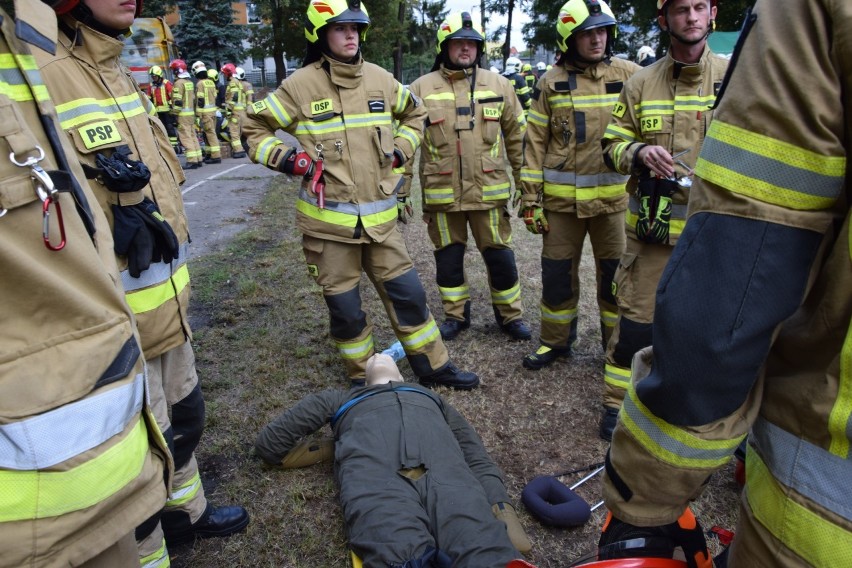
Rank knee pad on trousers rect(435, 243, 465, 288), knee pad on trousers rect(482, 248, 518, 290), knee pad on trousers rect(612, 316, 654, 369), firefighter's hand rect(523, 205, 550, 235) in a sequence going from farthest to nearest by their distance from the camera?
knee pad on trousers rect(435, 243, 465, 288) → knee pad on trousers rect(482, 248, 518, 290) → firefighter's hand rect(523, 205, 550, 235) → knee pad on trousers rect(612, 316, 654, 369)

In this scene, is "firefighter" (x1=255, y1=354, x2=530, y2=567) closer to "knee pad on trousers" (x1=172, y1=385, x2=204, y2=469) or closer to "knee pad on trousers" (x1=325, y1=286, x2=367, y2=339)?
"knee pad on trousers" (x1=172, y1=385, x2=204, y2=469)

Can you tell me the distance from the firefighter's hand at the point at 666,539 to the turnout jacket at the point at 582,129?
9.12 feet

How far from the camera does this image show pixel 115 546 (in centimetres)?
126

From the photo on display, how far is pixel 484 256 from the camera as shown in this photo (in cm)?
476

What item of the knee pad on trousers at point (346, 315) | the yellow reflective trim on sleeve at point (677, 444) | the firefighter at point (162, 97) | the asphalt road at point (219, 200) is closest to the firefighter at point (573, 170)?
the knee pad on trousers at point (346, 315)

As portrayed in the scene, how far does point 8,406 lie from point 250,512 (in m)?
2.06

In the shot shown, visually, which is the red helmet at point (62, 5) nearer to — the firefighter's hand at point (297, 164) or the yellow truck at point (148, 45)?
the firefighter's hand at point (297, 164)

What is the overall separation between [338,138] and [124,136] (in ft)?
5.02

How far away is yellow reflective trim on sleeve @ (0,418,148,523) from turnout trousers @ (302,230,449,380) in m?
2.55

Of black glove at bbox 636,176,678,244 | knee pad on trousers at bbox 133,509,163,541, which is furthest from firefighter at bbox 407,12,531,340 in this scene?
knee pad on trousers at bbox 133,509,163,541

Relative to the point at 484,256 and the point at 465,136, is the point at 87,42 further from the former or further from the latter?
the point at 484,256

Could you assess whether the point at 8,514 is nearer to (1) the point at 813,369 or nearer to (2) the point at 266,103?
(1) the point at 813,369

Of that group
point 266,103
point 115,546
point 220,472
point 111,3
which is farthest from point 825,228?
point 266,103

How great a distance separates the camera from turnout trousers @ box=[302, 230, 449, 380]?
145 inches
